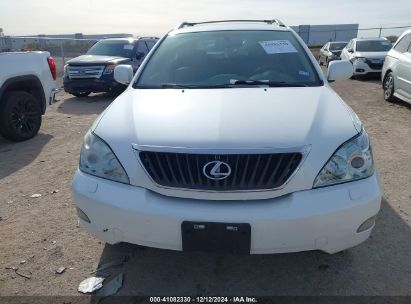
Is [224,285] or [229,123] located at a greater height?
[229,123]

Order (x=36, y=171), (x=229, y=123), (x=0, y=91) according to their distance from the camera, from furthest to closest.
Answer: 1. (x=0, y=91)
2. (x=36, y=171)
3. (x=229, y=123)

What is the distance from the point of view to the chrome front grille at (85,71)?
32.9 feet

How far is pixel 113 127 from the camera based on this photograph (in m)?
2.50

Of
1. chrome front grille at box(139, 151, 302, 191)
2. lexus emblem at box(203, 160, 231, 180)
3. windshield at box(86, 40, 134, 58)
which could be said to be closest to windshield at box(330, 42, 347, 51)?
windshield at box(86, 40, 134, 58)

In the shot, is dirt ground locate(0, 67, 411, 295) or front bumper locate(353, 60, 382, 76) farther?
front bumper locate(353, 60, 382, 76)

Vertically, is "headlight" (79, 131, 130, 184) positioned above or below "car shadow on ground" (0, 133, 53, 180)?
above

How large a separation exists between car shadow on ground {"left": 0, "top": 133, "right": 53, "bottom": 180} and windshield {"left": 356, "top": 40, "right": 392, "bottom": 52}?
38.7 ft

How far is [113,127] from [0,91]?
3864 millimetres

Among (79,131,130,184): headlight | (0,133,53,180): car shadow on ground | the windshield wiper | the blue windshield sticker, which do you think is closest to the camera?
(79,131,130,184): headlight

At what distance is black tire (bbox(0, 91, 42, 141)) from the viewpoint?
5.69 m

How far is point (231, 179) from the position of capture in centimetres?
214

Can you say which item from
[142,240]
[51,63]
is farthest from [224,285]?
[51,63]

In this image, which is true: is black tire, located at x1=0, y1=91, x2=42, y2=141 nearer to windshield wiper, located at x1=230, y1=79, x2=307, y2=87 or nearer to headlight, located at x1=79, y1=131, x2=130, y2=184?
headlight, located at x1=79, y1=131, x2=130, y2=184

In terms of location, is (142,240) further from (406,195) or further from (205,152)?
(406,195)
